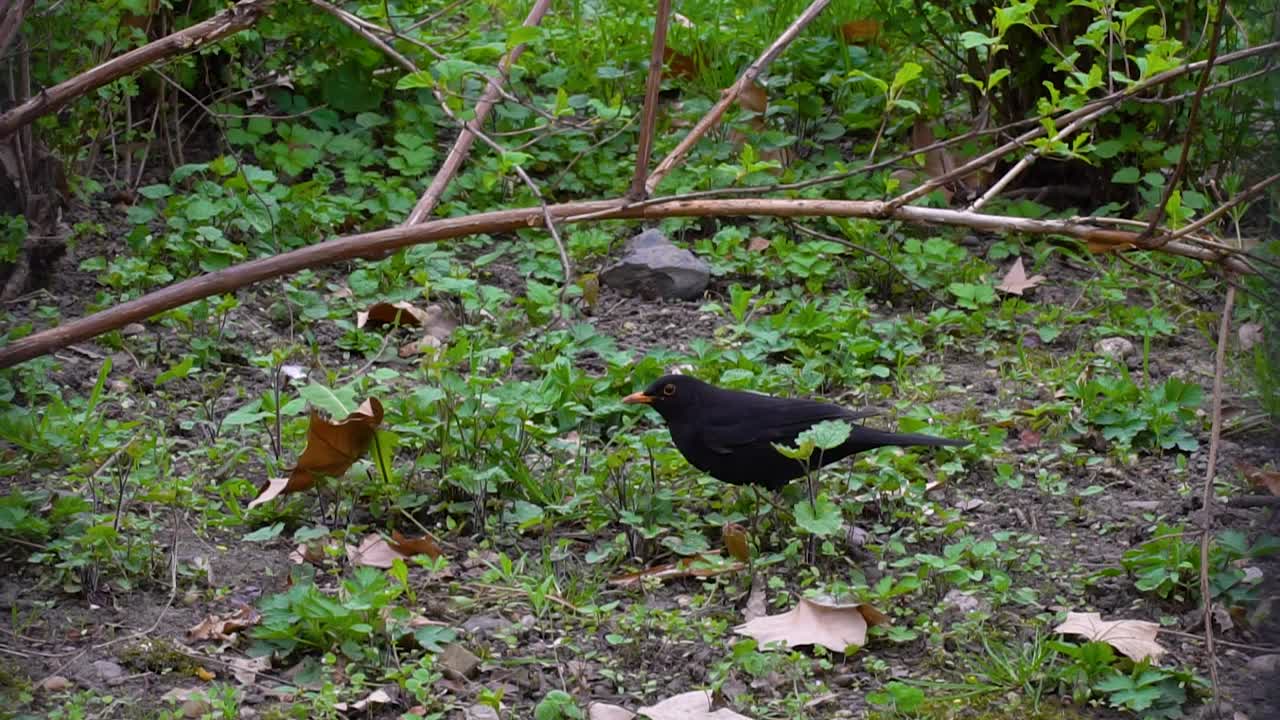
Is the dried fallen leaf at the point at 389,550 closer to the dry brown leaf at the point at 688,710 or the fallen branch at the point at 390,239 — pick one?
the fallen branch at the point at 390,239

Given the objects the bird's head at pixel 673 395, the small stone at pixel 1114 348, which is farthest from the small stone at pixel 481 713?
the small stone at pixel 1114 348

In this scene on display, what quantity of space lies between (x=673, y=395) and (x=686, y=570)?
0.64 meters

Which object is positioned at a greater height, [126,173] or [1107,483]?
[126,173]

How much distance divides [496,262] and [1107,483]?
2.61 metres

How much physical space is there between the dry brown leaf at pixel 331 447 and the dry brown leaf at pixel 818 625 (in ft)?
3.77

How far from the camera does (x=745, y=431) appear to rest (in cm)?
392

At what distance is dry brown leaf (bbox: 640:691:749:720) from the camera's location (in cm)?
308

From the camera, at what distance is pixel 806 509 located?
3.73 metres

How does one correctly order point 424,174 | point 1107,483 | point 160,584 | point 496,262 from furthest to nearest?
1. point 424,174
2. point 496,262
3. point 1107,483
4. point 160,584

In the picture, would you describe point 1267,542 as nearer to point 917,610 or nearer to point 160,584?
point 917,610

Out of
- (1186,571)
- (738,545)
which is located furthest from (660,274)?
(1186,571)

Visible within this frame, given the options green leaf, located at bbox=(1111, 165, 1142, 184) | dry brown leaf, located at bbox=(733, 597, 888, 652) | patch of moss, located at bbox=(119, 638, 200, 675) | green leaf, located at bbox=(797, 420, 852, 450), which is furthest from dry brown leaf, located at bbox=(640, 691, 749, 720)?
green leaf, located at bbox=(1111, 165, 1142, 184)

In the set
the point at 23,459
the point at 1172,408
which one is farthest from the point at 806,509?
the point at 23,459

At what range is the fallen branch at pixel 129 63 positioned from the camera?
3.55 meters
